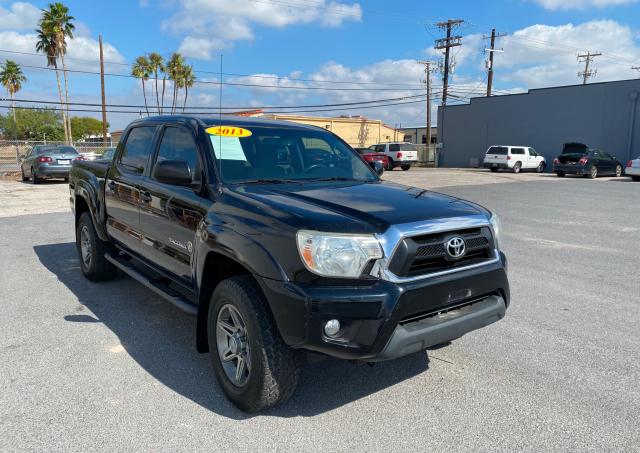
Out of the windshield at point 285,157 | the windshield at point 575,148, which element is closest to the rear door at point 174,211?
the windshield at point 285,157

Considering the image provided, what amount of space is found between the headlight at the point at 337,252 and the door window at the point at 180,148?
137 cm

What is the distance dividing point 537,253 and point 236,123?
5.38 m

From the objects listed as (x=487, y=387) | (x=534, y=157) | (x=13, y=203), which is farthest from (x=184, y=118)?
(x=534, y=157)

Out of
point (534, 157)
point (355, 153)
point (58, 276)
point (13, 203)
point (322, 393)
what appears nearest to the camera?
point (322, 393)

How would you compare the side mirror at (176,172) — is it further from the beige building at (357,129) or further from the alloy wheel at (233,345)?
the beige building at (357,129)

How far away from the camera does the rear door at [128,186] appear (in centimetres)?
466

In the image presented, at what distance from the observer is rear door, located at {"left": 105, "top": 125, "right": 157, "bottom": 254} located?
466cm

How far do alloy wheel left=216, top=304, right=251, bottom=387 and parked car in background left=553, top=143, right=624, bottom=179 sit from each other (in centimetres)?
2700

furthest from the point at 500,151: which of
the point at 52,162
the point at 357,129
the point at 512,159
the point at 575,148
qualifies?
the point at 357,129

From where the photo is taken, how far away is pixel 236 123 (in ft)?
13.6

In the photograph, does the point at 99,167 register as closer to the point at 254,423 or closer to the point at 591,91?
the point at 254,423

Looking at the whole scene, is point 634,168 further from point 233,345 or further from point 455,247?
point 233,345

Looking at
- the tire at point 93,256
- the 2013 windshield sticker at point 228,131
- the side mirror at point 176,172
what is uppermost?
the 2013 windshield sticker at point 228,131

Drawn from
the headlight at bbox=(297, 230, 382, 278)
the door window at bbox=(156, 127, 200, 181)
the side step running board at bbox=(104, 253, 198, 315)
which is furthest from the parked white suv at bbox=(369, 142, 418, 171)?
the headlight at bbox=(297, 230, 382, 278)
